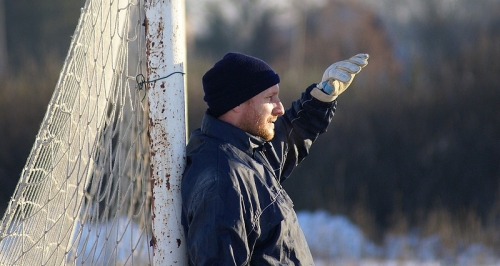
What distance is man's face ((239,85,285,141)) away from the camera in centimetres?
249

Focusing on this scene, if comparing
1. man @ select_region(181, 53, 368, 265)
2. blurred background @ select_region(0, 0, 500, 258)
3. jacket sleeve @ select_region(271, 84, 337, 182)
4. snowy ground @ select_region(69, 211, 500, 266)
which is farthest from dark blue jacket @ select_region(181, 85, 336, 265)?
blurred background @ select_region(0, 0, 500, 258)

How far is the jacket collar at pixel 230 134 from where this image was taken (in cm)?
241

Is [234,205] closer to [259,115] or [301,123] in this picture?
[259,115]

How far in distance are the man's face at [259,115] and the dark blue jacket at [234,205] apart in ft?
0.14

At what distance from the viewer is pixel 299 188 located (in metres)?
9.12

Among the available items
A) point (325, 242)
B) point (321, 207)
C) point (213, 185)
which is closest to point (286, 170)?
point (213, 185)

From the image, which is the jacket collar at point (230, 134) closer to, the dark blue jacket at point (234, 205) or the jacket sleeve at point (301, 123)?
A: the dark blue jacket at point (234, 205)

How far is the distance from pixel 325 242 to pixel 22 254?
5.19 meters

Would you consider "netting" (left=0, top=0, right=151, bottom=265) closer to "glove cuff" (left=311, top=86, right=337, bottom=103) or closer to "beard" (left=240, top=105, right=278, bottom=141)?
"beard" (left=240, top=105, right=278, bottom=141)

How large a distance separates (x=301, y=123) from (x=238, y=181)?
0.87 metres

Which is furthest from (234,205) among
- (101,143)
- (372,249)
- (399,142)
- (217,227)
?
(399,142)

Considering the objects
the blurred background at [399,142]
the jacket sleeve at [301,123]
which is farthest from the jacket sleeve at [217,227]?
the blurred background at [399,142]

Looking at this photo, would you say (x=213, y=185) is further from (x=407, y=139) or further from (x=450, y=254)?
(x=407, y=139)

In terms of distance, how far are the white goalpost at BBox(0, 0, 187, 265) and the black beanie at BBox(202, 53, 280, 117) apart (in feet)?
0.44
